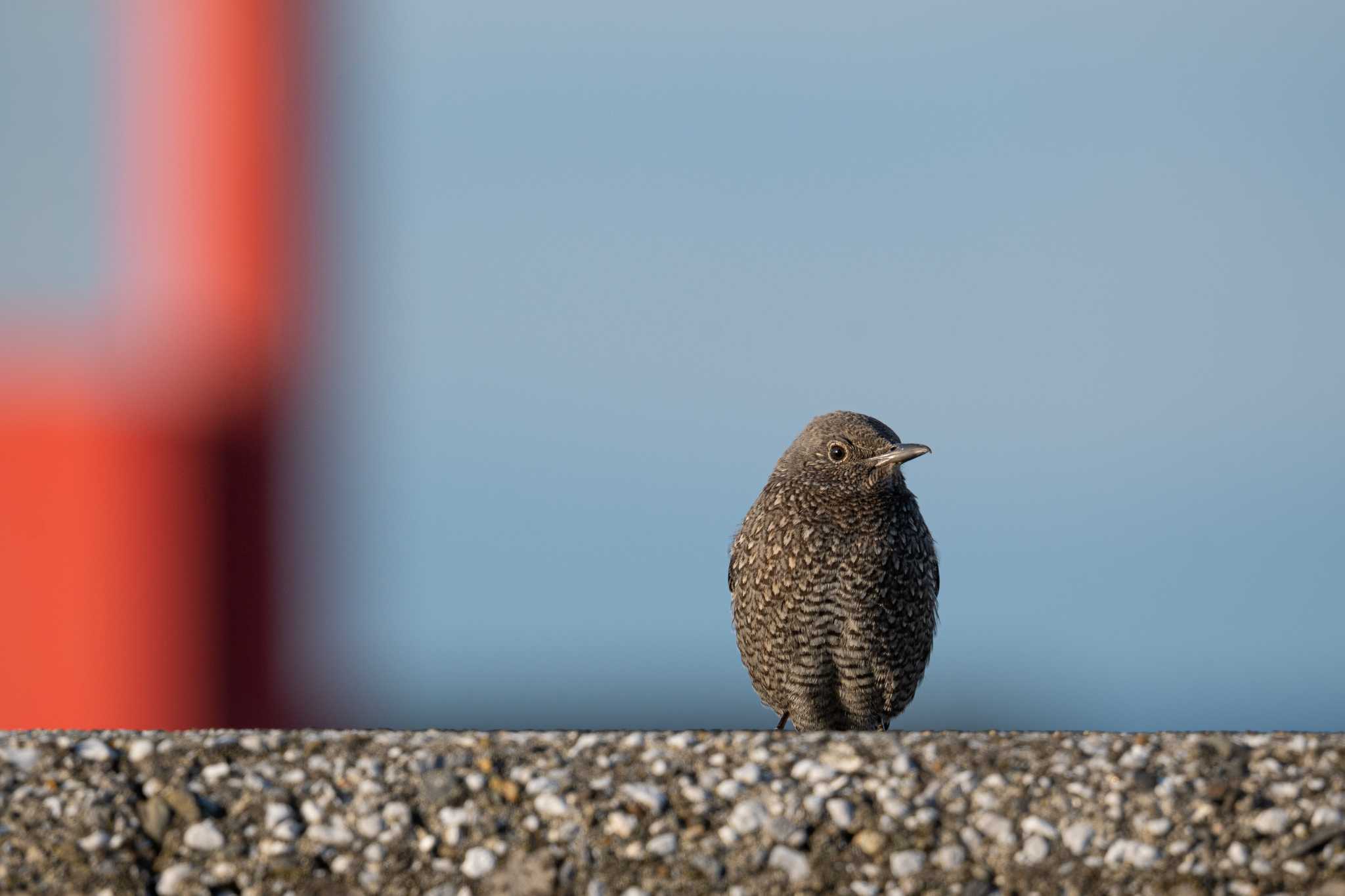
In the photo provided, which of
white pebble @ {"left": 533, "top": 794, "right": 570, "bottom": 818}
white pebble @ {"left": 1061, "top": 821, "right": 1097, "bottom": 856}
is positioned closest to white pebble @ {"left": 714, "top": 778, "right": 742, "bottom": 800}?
white pebble @ {"left": 533, "top": 794, "right": 570, "bottom": 818}

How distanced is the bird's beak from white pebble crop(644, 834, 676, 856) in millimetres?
2196

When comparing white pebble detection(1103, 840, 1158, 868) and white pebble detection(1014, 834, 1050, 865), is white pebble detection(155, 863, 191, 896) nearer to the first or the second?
white pebble detection(1014, 834, 1050, 865)

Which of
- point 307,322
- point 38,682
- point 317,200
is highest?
point 317,200

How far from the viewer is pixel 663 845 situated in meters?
2.45

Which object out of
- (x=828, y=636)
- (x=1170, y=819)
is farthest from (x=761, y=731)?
(x=828, y=636)

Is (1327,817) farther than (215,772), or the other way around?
(215,772)

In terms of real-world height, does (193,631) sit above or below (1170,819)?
below

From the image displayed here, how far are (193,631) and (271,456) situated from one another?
1279 mm

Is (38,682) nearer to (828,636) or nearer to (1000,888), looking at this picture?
(828,636)

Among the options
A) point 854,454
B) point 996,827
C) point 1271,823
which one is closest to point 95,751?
point 996,827

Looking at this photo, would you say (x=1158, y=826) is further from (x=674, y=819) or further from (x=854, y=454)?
(x=854, y=454)

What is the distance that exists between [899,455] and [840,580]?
39cm

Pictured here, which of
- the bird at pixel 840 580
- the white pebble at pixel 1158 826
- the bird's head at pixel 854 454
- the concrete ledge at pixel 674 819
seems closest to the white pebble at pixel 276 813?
the concrete ledge at pixel 674 819

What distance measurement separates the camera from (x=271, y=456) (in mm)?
10562
